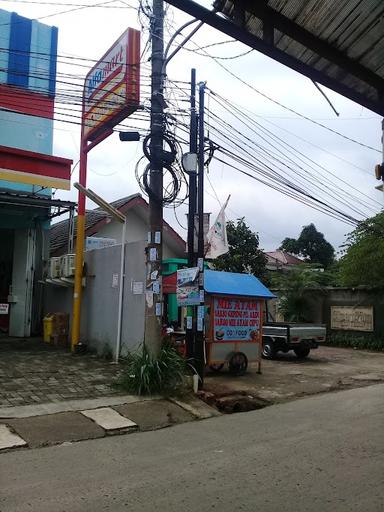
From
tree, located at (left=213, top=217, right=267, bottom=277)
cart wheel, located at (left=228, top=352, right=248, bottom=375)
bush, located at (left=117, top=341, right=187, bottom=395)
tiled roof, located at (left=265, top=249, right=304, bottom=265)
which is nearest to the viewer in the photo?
bush, located at (left=117, top=341, right=187, bottom=395)

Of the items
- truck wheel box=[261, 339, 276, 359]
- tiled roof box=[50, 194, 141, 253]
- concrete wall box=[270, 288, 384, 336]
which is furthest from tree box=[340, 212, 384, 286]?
tiled roof box=[50, 194, 141, 253]

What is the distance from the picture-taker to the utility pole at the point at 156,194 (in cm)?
989

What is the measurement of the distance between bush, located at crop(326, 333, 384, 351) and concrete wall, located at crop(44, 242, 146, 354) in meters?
11.0

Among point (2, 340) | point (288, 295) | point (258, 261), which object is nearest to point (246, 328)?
point (2, 340)

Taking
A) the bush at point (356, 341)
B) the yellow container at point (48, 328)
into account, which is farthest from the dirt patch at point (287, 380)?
the yellow container at point (48, 328)

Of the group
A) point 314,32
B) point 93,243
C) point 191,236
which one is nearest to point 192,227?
point 191,236

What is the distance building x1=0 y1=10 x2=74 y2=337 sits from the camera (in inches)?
610

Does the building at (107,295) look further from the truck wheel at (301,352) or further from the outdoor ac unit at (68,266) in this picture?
the truck wheel at (301,352)

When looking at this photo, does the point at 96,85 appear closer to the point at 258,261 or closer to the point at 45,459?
the point at 45,459

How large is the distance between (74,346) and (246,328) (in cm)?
468

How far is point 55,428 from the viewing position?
726 centimetres

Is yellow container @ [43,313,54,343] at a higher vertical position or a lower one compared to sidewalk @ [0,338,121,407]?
higher

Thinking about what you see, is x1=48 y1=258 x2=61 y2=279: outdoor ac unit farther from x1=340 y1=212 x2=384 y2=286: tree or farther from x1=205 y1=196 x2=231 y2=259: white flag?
x1=340 y1=212 x2=384 y2=286: tree

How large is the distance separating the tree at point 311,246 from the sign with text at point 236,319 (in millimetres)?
40649
